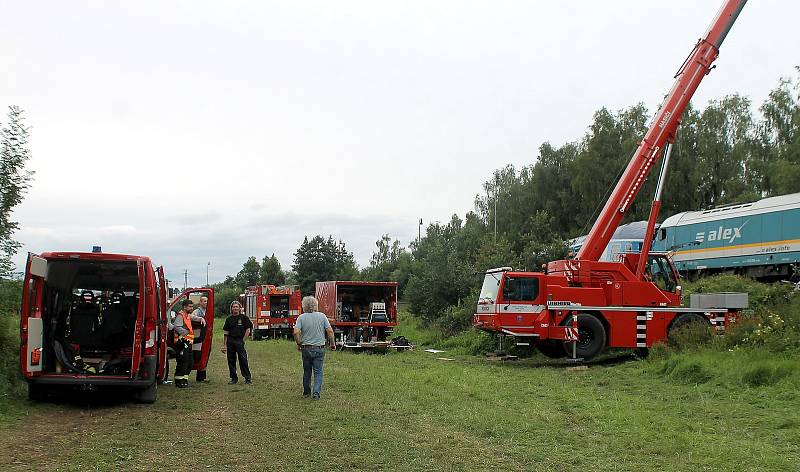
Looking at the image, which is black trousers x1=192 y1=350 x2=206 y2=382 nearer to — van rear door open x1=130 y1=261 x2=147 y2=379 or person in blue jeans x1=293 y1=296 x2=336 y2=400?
person in blue jeans x1=293 y1=296 x2=336 y2=400

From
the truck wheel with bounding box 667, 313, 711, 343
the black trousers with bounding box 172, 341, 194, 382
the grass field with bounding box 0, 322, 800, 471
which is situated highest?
the truck wheel with bounding box 667, 313, 711, 343

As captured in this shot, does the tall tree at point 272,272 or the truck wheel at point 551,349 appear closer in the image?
the truck wheel at point 551,349

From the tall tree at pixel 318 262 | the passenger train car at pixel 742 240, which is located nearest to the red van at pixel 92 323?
the passenger train car at pixel 742 240

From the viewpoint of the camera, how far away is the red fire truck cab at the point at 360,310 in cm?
2519

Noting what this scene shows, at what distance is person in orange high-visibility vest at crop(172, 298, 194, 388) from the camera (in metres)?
13.1

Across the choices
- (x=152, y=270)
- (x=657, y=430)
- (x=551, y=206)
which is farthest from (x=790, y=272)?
(x=551, y=206)

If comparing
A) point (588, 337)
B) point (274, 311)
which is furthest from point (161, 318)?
point (274, 311)

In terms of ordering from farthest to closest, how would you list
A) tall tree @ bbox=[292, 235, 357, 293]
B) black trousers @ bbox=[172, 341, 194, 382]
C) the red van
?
tall tree @ bbox=[292, 235, 357, 293] → black trousers @ bbox=[172, 341, 194, 382] → the red van

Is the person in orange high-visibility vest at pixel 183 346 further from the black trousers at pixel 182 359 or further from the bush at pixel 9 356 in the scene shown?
the bush at pixel 9 356

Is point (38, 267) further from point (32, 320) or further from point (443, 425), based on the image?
point (443, 425)

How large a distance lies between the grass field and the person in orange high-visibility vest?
0.30 meters

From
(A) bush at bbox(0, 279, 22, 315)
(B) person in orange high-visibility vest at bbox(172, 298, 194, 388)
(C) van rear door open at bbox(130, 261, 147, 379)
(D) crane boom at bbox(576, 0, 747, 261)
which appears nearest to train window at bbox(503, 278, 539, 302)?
(D) crane boom at bbox(576, 0, 747, 261)

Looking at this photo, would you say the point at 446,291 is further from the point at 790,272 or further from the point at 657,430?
the point at 657,430

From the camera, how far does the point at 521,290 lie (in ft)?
59.3
